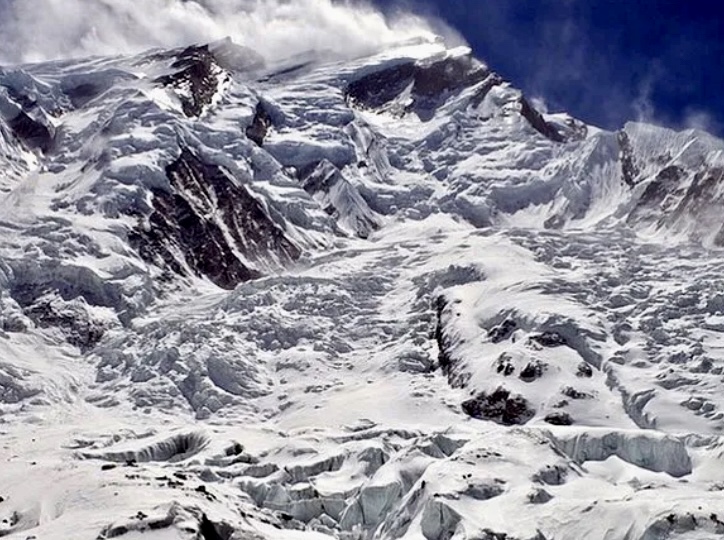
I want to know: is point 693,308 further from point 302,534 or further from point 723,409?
point 302,534

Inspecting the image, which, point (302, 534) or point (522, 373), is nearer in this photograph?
point (302, 534)

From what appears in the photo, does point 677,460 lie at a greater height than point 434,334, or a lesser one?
greater

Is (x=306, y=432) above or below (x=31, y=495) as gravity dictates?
below

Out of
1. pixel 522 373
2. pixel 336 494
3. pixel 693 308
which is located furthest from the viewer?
pixel 693 308

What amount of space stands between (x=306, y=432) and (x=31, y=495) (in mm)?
41512

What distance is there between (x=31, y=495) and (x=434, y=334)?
9352 centimetres

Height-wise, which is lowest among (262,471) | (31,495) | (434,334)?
(434,334)

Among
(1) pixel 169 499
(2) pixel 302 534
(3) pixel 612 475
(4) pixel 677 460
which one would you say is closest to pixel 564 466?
(3) pixel 612 475

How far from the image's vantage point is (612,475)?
385ft

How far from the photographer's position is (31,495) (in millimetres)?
106938

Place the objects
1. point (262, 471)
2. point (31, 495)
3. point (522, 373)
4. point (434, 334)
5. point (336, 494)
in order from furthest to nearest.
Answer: point (434, 334) → point (522, 373) → point (262, 471) → point (336, 494) → point (31, 495)

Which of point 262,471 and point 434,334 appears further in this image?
point 434,334

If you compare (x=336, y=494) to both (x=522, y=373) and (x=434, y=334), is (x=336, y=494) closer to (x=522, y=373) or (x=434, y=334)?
(x=522, y=373)

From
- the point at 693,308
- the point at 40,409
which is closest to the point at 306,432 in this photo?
the point at 40,409
